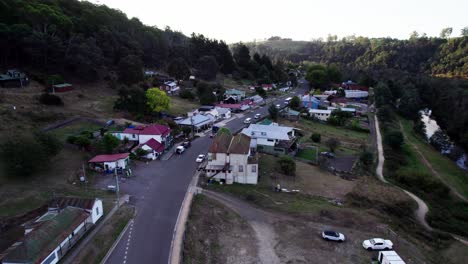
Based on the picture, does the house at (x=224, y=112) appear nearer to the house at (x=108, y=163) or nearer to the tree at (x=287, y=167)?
the tree at (x=287, y=167)

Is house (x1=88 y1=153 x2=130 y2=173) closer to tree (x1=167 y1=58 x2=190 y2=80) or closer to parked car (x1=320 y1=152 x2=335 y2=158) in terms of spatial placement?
parked car (x1=320 y1=152 x2=335 y2=158)

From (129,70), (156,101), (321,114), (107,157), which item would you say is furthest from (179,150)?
(321,114)

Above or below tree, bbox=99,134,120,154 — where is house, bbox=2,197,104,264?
below

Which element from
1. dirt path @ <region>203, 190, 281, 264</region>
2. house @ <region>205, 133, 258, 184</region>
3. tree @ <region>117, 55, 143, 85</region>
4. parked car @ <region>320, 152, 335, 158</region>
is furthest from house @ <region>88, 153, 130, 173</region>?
tree @ <region>117, 55, 143, 85</region>

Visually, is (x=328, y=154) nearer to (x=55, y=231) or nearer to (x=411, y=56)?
(x=55, y=231)

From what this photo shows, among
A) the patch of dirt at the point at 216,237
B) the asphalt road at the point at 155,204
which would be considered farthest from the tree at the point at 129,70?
the patch of dirt at the point at 216,237
